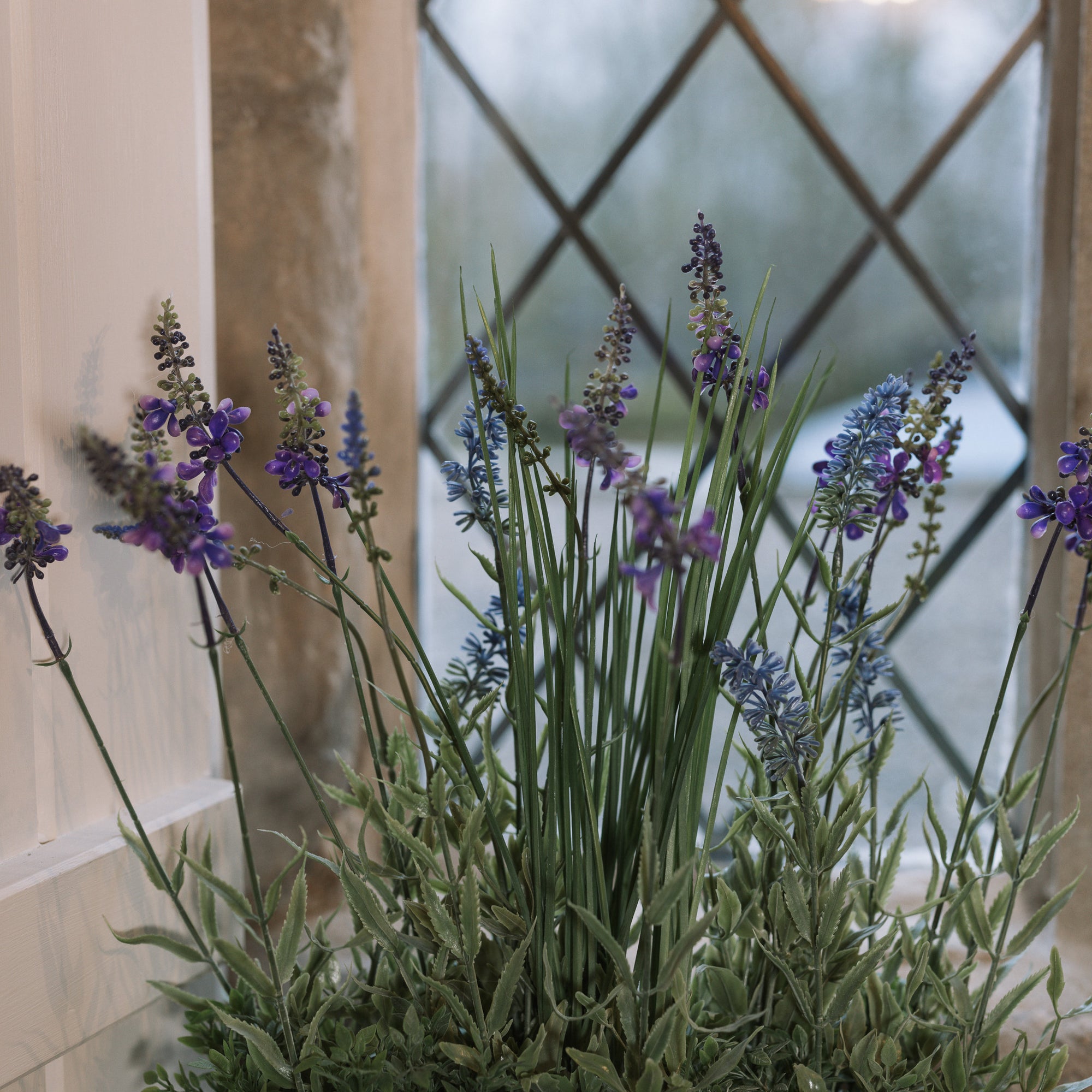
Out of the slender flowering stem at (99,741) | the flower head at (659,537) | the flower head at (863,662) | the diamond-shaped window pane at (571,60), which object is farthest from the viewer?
the diamond-shaped window pane at (571,60)

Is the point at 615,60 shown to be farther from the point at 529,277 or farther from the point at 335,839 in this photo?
the point at 335,839

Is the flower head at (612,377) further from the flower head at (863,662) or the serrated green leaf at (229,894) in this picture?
the serrated green leaf at (229,894)

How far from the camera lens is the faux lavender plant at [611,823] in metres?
0.36

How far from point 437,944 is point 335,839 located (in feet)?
0.24

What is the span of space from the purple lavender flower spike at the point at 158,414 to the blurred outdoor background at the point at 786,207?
18.1 inches

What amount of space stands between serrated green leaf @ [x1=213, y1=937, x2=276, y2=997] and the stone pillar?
1.15ft

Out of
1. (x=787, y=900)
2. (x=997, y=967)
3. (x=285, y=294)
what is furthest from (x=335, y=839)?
(x=285, y=294)

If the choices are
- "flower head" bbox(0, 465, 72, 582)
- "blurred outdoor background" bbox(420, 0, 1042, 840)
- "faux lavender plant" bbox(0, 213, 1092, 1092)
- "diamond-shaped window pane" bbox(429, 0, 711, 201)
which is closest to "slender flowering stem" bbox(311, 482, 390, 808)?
"faux lavender plant" bbox(0, 213, 1092, 1092)

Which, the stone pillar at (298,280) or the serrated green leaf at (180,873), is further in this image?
the stone pillar at (298,280)

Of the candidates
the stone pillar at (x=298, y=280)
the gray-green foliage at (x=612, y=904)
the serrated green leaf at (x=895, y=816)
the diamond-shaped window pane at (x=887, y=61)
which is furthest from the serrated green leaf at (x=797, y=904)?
the diamond-shaped window pane at (x=887, y=61)

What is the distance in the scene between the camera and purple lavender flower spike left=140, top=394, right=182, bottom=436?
1.26ft

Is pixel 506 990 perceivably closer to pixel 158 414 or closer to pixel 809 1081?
pixel 809 1081

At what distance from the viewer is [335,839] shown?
1.29 feet

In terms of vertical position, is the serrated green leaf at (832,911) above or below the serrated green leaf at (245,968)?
below
